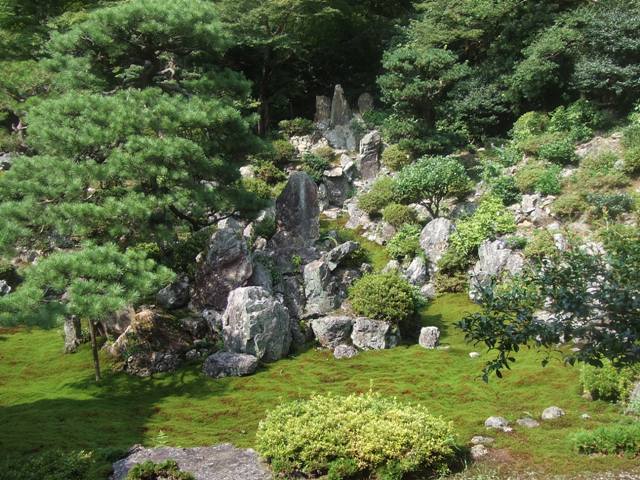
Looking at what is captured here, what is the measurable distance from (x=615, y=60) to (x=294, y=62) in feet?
52.1

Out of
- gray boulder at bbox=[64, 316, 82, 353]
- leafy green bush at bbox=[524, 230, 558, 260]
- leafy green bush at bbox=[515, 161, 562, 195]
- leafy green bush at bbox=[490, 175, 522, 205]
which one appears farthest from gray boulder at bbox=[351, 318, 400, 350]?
leafy green bush at bbox=[515, 161, 562, 195]

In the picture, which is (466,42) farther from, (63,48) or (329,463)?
(329,463)

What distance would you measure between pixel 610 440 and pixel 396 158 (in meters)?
17.1

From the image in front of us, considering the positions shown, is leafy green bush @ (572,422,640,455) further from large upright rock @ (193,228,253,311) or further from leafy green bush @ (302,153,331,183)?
leafy green bush @ (302,153,331,183)

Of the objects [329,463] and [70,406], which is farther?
[70,406]

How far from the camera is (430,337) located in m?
13.6

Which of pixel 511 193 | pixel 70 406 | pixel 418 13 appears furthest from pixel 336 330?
pixel 418 13

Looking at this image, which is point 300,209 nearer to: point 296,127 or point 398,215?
point 398,215

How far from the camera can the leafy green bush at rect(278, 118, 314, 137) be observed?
90.3 ft

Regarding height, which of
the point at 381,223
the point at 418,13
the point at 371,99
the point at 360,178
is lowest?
the point at 381,223

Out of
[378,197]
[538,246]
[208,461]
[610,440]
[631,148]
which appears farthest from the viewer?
[378,197]

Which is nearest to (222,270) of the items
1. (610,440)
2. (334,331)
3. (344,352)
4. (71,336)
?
(334,331)

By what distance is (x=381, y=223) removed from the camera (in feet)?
68.9

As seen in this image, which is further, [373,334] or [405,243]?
[405,243]
